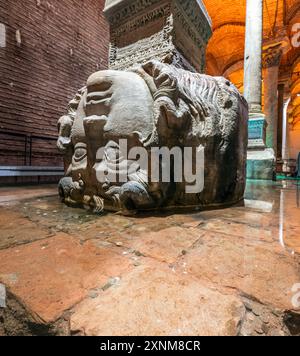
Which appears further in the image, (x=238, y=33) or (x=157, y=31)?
(x=238, y=33)

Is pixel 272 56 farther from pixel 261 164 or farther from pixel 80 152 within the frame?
pixel 80 152

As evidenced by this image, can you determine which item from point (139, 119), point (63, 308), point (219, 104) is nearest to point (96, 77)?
point (139, 119)

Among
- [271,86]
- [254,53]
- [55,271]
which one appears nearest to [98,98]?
[55,271]

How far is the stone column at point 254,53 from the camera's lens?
5.43 m

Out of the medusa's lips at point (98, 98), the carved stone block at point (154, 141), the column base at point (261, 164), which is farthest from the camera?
the column base at point (261, 164)

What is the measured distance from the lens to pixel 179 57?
112 inches

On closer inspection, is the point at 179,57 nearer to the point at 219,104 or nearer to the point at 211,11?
the point at 219,104

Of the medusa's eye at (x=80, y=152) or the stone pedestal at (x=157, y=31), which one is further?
the stone pedestal at (x=157, y=31)

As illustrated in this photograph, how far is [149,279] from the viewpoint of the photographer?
687 millimetres

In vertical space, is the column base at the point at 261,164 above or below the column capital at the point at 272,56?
below

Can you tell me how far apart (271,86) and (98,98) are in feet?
31.4

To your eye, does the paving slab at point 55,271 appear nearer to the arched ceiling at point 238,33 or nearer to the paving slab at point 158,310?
the paving slab at point 158,310

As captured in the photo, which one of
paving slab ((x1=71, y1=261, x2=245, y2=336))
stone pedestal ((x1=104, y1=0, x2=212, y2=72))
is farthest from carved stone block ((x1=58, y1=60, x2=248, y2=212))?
stone pedestal ((x1=104, y1=0, x2=212, y2=72))

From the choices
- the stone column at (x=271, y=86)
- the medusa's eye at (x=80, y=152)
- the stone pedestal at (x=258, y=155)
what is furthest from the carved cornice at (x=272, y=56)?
the medusa's eye at (x=80, y=152)
